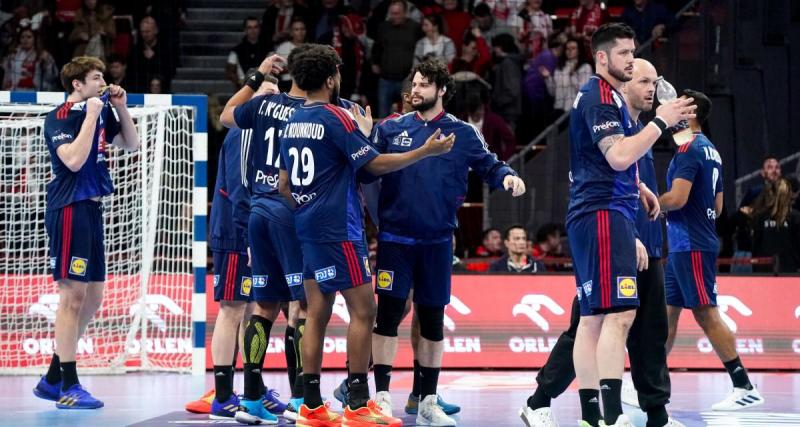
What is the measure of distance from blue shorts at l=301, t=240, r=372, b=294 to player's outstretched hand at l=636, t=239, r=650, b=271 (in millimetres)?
1660

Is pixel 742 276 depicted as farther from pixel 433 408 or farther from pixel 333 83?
pixel 333 83

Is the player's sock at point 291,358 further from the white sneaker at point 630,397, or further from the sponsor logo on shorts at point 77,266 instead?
the white sneaker at point 630,397

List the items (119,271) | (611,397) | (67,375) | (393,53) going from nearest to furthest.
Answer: (611,397), (67,375), (119,271), (393,53)

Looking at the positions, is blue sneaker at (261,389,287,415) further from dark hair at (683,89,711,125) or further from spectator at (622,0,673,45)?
spectator at (622,0,673,45)

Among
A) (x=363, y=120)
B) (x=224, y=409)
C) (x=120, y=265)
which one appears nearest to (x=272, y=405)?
(x=224, y=409)

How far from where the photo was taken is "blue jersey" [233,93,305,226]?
304 inches

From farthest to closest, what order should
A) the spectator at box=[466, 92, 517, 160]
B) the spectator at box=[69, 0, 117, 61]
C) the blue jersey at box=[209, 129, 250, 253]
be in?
the spectator at box=[69, 0, 117, 61]
the spectator at box=[466, 92, 517, 160]
the blue jersey at box=[209, 129, 250, 253]

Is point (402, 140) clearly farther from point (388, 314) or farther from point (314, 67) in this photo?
point (388, 314)

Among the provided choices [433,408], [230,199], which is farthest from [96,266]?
[433,408]

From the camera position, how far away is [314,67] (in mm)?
7309

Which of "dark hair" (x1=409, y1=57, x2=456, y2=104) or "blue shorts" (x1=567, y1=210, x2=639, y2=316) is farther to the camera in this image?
"dark hair" (x1=409, y1=57, x2=456, y2=104)

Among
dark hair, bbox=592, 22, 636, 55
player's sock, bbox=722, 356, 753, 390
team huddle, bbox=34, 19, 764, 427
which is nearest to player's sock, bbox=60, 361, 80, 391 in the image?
team huddle, bbox=34, 19, 764, 427

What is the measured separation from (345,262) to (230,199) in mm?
1687

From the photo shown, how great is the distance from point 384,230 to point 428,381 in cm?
109
